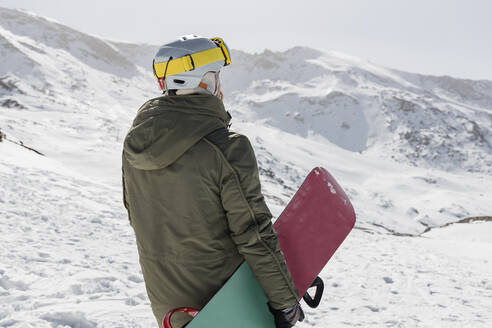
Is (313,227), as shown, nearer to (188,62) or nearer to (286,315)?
(286,315)

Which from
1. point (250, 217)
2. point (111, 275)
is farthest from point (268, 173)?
point (250, 217)

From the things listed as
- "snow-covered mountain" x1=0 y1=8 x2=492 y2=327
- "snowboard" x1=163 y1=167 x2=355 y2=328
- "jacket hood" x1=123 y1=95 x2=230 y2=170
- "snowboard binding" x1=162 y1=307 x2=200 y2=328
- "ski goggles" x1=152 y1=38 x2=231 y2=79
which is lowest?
"snow-covered mountain" x1=0 y1=8 x2=492 y2=327

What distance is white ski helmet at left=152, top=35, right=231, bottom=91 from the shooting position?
2217 mm

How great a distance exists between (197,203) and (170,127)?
0.44m

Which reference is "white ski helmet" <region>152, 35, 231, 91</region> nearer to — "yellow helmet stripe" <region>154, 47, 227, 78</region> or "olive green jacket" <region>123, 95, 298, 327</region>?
"yellow helmet stripe" <region>154, 47, 227, 78</region>

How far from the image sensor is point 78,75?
9356 centimetres

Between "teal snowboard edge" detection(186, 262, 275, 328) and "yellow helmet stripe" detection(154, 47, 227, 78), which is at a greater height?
"yellow helmet stripe" detection(154, 47, 227, 78)

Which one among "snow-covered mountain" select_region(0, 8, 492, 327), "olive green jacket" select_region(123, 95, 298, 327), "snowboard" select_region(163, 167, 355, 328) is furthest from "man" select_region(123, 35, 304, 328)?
"snow-covered mountain" select_region(0, 8, 492, 327)

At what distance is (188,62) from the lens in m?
2.22

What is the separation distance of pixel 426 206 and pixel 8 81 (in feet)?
230

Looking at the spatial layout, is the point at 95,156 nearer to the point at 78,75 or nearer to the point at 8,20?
the point at 78,75

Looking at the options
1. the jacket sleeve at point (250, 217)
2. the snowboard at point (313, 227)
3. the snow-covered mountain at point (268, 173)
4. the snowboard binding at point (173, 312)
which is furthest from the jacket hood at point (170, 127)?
the snow-covered mountain at point (268, 173)

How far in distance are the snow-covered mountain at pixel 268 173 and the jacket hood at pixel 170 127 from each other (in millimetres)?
3077

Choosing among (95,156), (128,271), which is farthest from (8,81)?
(128,271)
